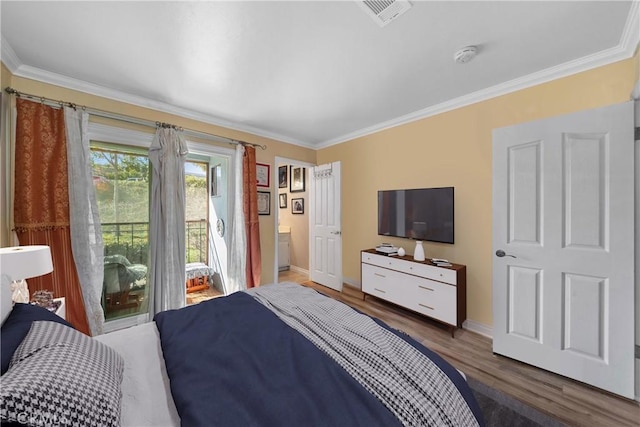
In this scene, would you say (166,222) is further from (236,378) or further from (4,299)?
(236,378)

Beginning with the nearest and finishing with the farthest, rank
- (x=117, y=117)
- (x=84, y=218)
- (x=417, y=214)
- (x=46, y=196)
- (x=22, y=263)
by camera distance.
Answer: (x=22, y=263), (x=46, y=196), (x=84, y=218), (x=117, y=117), (x=417, y=214)

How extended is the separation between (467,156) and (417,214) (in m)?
0.83

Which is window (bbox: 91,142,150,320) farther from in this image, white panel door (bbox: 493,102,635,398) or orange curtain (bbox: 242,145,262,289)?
white panel door (bbox: 493,102,635,398)

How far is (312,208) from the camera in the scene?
446 centimetres

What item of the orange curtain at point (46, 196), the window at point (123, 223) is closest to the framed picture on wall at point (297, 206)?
the window at point (123, 223)

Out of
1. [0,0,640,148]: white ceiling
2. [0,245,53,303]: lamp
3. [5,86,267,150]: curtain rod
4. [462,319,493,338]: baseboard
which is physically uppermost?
[0,0,640,148]: white ceiling

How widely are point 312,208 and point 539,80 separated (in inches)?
129

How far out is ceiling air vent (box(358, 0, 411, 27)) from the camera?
142cm

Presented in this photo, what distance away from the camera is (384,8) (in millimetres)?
1467

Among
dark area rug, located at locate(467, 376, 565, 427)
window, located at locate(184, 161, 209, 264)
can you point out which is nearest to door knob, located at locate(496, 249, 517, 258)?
dark area rug, located at locate(467, 376, 565, 427)

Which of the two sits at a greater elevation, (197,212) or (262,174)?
(262,174)

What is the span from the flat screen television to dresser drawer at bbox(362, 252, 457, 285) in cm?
38

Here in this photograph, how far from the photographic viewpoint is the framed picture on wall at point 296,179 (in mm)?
4954

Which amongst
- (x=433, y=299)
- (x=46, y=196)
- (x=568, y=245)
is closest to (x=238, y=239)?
(x=46, y=196)
